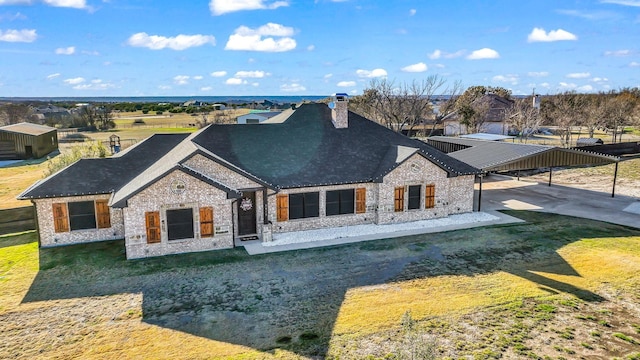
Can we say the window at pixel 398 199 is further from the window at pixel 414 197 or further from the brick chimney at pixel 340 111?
the brick chimney at pixel 340 111

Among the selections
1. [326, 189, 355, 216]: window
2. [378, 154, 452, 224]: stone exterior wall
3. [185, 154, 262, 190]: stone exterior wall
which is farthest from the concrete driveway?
[185, 154, 262, 190]: stone exterior wall

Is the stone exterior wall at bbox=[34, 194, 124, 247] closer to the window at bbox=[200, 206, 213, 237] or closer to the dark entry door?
the window at bbox=[200, 206, 213, 237]

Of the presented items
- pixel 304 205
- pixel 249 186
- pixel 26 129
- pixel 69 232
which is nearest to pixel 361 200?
pixel 304 205

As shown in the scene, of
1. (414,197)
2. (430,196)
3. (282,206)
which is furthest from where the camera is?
(430,196)

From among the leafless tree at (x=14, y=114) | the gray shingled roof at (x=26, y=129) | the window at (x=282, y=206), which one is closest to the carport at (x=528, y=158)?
the window at (x=282, y=206)

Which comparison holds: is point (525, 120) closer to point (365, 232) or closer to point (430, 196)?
point (430, 196)
